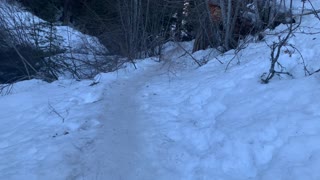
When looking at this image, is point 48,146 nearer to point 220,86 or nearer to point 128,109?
point 128,109

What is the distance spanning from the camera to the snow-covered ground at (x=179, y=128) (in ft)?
15.0

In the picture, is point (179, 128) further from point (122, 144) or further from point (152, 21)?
point (152, 21)

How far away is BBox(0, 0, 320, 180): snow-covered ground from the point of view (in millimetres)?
4574

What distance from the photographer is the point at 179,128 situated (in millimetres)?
5855

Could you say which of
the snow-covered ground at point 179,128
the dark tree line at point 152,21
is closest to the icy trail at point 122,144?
the snow-covered ground at point 179,128

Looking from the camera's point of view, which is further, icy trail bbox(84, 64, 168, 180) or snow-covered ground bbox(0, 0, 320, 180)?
icy trail bbox(84, 64, 168, 180)

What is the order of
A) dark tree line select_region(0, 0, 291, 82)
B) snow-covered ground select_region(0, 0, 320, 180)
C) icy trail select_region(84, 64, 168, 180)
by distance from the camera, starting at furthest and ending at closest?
dark tree line select_region(0, 0, 291, 82), icy trail select_region(84, 64, 168, 180), snow-covered ground select_region(0, 0, 320, 180)

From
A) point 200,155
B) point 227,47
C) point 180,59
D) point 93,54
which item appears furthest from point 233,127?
point 93,54

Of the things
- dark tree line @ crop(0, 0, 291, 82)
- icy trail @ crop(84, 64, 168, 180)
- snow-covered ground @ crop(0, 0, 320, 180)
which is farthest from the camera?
dark tree line @ crop(0, 0, 291, 82)

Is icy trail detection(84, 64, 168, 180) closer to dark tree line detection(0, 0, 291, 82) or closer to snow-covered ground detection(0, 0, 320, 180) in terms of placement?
snow-covered ground detection(0, 0, 320, 180)

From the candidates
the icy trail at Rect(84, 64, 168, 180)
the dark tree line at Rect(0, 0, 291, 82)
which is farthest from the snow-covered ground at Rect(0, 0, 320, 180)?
the dark tree line at Rect(0, 0, 291, 82)

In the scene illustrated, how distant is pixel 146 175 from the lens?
462 cm

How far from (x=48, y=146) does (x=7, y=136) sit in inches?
38.4

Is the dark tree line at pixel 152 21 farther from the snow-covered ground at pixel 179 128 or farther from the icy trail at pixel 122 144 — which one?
the icy trail at pixel 122 144
